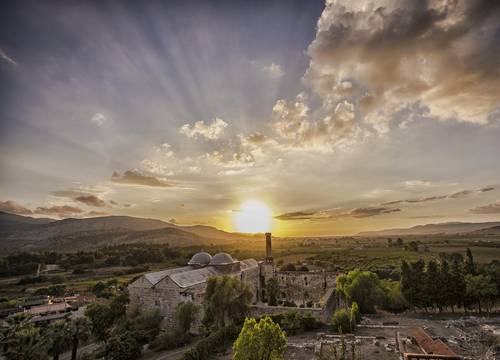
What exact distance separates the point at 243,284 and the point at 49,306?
31521 mm

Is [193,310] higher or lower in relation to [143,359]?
higher

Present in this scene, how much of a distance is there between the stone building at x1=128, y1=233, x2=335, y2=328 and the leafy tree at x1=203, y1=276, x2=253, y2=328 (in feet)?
9.63

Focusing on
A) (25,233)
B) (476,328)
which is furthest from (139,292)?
(25,233)

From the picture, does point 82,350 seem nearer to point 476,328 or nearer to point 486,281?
point 476,328

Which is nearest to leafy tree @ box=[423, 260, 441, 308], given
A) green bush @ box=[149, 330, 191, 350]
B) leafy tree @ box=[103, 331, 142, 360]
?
green bush @ box=[149, 330, 191, 350]

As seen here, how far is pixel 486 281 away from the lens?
3319cm

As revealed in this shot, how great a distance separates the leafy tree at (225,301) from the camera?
28562 millimetres

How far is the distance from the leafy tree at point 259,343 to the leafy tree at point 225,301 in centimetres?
1416

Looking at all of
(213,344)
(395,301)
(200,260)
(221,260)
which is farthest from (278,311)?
(200,260)

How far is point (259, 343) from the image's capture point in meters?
14.5

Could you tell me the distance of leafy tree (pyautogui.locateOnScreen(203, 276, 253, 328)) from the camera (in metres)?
28.6

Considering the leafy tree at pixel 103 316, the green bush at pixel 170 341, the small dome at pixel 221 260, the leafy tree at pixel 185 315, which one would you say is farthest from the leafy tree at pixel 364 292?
the leafy tree at pixel 103 316

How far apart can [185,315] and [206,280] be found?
7.01m

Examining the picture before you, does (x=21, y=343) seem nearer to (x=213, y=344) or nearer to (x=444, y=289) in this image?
(x=213, y=344)
